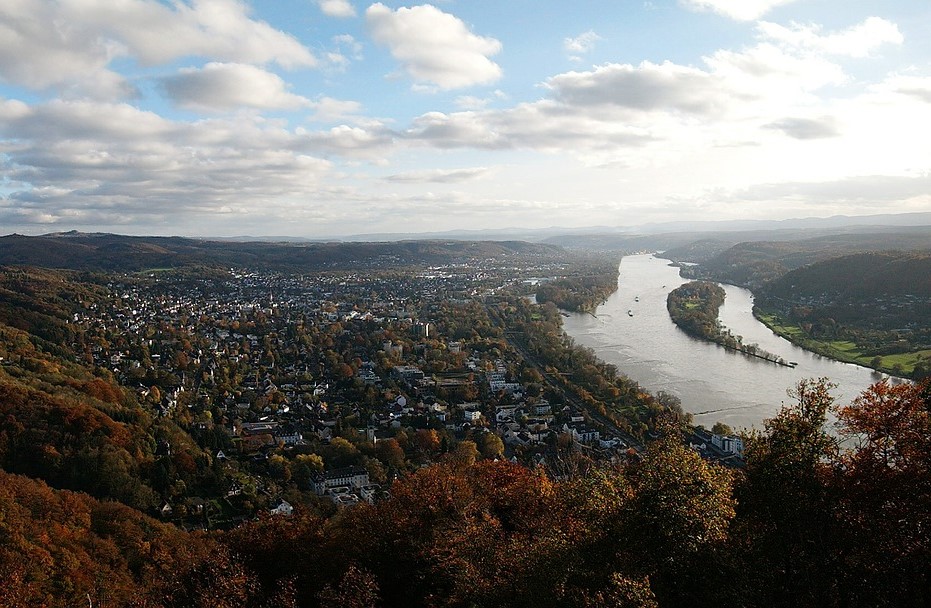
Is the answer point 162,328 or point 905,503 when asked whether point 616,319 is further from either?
point 905,503

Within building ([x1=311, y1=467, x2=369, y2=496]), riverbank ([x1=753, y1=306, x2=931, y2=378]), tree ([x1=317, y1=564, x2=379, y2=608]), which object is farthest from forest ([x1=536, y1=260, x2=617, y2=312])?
tree ([x1=317, y1=564, x2=379, y2=608])

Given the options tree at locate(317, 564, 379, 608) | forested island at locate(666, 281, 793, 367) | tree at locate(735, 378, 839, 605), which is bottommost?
forested island at locate(666, 281, 793, 367)

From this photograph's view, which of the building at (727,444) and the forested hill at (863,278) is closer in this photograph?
the building at (727,444)

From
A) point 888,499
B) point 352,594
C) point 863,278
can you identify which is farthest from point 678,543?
point 863,278

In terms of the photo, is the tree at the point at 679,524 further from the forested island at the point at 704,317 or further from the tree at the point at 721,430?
the forested island at the point at 704,317

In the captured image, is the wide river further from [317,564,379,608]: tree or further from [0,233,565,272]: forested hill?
[0,233,565,272]: forested hill

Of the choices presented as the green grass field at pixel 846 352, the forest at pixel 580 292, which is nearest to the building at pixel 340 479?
the green grass field at pixel 846 352
